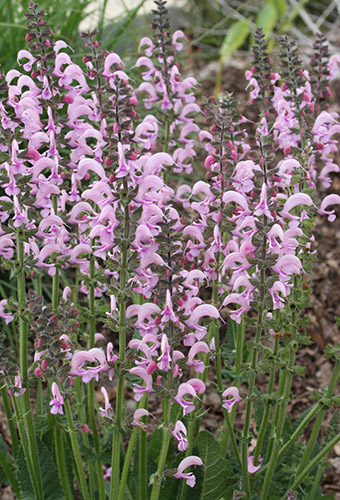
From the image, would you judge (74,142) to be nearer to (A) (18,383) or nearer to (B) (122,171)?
(B) (122,171)

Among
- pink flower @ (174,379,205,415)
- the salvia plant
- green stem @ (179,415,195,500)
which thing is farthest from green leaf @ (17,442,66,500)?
pink flower @ (174,379,205,415)

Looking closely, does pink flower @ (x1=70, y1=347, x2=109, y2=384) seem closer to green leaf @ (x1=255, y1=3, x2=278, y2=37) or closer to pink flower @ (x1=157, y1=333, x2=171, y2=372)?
pink flower @ (x1=157, y1=333, x2=171, y2=372)

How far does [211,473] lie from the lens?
2.46 m

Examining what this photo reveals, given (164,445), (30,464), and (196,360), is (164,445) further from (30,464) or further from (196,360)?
(30,464)

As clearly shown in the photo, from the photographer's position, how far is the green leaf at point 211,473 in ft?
7.90

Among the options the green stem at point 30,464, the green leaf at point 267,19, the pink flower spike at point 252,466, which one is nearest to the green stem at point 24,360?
the green stem at point 30,464

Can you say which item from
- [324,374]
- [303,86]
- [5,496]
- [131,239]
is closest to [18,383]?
[131,239]

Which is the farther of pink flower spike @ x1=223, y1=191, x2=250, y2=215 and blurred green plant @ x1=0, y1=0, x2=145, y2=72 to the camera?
blurred green plant @ x1=0, y1=0, x2=145, y2=72

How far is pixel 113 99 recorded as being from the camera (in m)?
1.79

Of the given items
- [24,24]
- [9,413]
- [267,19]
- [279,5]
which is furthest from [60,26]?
[9,413]

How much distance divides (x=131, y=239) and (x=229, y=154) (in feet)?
1.58

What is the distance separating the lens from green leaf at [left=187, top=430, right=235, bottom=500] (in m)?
2.41

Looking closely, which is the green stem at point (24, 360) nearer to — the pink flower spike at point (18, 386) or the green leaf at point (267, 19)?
the pink flower spike at point (18, 386)

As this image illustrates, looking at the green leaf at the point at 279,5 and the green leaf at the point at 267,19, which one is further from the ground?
the green leaf at the point at 279,5
